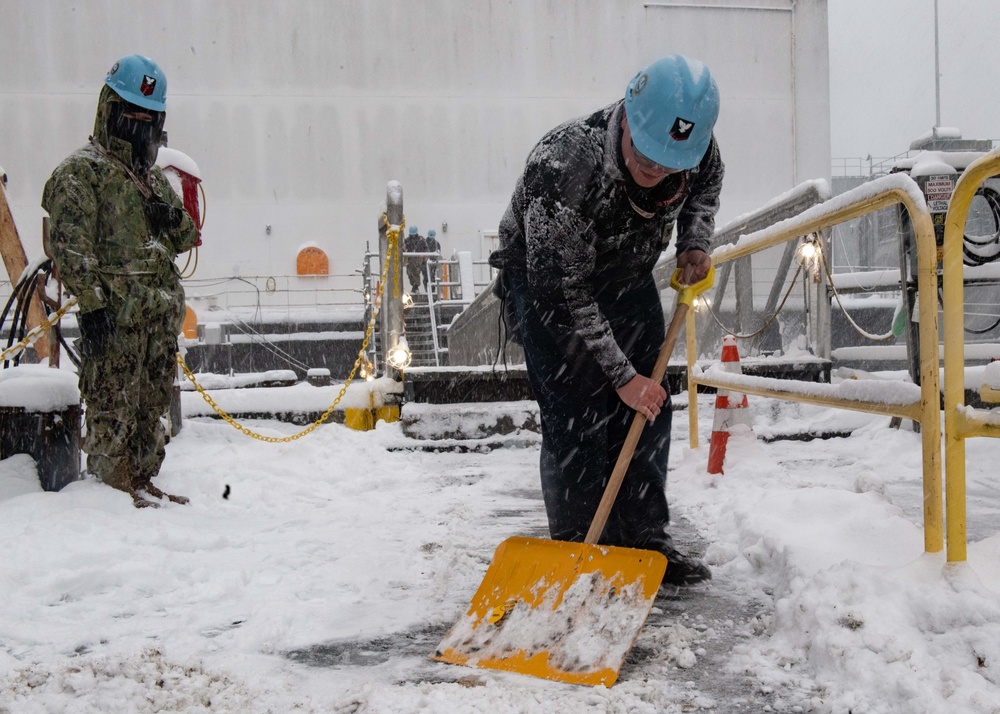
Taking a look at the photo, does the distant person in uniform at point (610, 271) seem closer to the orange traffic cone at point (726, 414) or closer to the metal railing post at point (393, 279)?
the orange traffic cone at point (726, 414)

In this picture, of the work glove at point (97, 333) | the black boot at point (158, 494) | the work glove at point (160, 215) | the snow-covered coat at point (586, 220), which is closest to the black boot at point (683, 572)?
the snow-covered coat at point (586, 220)

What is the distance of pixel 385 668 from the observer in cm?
214

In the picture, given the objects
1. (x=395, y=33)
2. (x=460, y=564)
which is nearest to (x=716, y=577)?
(x=460, y=564)

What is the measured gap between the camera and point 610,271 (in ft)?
9.02

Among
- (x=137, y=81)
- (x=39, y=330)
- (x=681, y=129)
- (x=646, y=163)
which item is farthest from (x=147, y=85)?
(x=681, y=129)

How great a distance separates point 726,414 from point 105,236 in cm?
338

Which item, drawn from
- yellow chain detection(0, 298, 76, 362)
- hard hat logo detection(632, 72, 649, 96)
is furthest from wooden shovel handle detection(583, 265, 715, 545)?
yellow chain detection(0, 298, 76, 362)

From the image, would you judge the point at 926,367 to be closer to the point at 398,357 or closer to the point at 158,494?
the point at 158,494

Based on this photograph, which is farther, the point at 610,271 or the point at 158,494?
the point at 158,494

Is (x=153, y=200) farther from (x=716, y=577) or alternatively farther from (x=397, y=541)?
(x=716, y=577)

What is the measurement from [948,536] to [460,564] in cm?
169

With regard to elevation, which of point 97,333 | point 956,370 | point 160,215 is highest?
point 160,215

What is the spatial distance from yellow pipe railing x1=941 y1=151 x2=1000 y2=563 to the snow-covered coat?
83 centimetres

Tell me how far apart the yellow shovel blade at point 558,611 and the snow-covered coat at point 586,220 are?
58 cm
